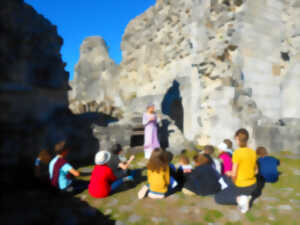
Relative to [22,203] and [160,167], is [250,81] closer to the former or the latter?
[160,167]

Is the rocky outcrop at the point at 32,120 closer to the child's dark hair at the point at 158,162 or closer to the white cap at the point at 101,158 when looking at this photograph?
the white cap at the point at 101,158

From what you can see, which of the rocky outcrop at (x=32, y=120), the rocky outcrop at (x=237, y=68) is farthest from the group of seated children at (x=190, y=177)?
the rocky outcrop at (x=237, y=68)

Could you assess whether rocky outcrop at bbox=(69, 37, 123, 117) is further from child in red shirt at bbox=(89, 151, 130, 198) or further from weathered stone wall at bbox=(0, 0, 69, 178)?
child in red shirt at bbox=(89, 151, 130, 198)

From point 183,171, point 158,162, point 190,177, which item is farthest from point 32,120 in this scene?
point 190,177

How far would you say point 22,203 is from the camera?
10.8 ft

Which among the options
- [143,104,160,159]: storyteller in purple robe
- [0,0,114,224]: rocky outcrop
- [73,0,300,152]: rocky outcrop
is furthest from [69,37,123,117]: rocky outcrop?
[143,104,160,159]: storyteller in purple robe

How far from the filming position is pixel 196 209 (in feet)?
10.4

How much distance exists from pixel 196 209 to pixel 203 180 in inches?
22.3

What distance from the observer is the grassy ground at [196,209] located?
2830mm

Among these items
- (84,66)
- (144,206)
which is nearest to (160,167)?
(144,206)

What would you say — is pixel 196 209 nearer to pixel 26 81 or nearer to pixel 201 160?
pixel 201 160

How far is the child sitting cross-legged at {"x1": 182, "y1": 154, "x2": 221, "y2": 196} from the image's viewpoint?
3582 millimetres

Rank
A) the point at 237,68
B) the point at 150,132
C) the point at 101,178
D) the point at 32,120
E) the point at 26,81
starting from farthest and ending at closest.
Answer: the point at 237,68 < the point at 150,132 < the point at 26,81 < the point at 32,120 < the point at 101,178

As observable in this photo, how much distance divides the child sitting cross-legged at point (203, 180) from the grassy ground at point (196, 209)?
114 mm
